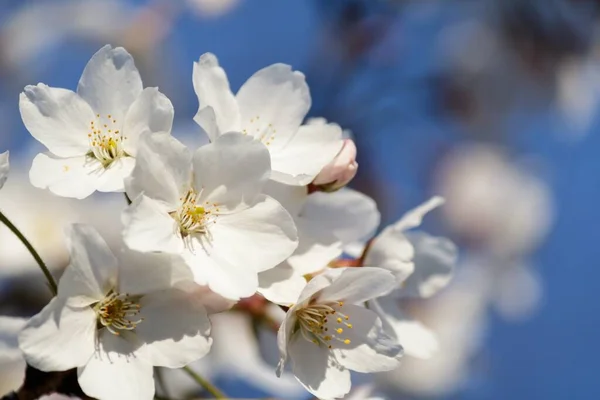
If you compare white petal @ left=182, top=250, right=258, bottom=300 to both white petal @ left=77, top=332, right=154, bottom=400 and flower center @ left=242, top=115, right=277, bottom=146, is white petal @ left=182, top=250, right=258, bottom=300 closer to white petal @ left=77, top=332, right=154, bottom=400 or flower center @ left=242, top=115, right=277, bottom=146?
white petal @ left=77, top=332, right=154, bottom=400

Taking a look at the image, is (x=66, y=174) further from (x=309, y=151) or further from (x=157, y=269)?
(x=309, y=151)

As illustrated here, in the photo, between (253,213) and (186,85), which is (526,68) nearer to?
(186,85)

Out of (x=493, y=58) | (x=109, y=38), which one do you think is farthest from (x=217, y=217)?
(x=493, y=58)

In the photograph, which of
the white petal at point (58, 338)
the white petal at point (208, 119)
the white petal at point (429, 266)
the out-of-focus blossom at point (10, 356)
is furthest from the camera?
the white petal at point (429, 266)

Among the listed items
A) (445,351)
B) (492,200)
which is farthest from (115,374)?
(492,200)

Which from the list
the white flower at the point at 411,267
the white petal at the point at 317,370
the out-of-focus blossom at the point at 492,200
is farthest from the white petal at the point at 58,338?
the out-of-focus blossom at the point at 492,200

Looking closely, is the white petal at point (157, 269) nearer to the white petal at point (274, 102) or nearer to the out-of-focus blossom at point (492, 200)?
the white petal at point (274, 102)
